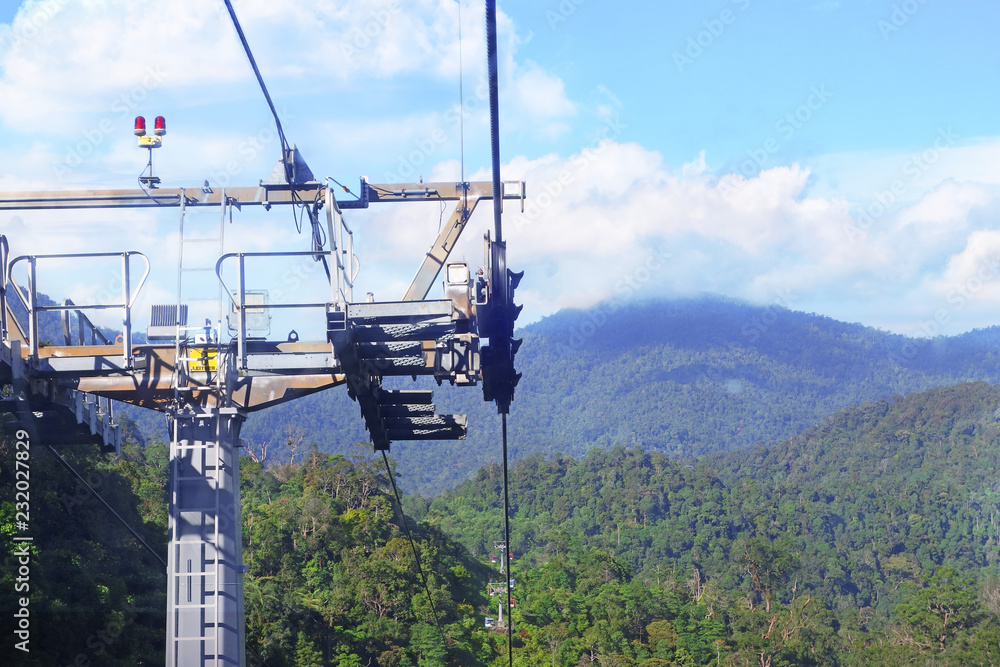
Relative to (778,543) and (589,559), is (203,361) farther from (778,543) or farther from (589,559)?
(778,543)

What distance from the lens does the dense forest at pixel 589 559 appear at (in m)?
27.5

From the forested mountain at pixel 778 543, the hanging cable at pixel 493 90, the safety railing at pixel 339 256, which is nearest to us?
the hanging cable at pixel 493 90

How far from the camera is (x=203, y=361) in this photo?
8.98 meters

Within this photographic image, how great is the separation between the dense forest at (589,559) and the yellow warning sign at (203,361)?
11115mm

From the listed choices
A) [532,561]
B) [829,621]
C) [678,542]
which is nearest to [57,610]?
[829,621]

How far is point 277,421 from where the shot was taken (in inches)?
6614

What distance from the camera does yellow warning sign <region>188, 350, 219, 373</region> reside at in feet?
29.4

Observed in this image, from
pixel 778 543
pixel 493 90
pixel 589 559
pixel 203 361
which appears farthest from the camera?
pixel 778 543

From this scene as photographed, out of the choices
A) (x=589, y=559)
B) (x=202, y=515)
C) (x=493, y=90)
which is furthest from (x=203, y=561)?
(x=589, y=559)

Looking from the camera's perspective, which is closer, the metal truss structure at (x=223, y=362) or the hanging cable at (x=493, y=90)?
the hanging cable at (x=493, y=90)

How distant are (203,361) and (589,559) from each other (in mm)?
51037

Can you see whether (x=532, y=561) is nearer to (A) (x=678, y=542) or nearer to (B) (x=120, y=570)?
(A) (x=678, y=542)

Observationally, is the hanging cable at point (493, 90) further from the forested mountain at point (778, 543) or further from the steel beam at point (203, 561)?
the forested mountain at point (778, 543)

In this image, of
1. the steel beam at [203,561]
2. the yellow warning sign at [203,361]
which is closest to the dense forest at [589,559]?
the steel beam at [203,561]
